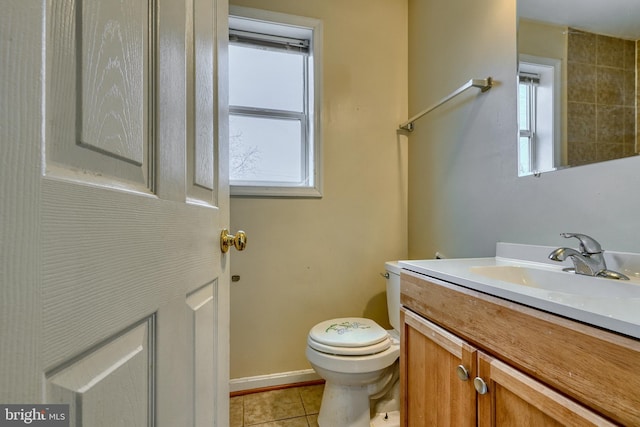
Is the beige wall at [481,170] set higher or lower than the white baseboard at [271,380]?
higher

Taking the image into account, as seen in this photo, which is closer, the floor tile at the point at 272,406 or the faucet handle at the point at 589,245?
the faucet handle at the point at 589,245

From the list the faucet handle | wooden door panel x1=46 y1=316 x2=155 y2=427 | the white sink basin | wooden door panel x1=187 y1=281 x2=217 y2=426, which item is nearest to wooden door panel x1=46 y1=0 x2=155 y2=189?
wooden door panel x1=46 y1=316 x2=155 y2=427

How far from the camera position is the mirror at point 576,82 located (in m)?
0.81

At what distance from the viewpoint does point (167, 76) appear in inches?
17.9

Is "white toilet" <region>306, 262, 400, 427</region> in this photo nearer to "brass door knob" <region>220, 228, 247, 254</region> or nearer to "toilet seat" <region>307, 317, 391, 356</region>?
"toilet seat" <region>307, 317, 391, 356</region>

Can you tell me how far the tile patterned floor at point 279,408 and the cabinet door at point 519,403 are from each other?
0.99 metres

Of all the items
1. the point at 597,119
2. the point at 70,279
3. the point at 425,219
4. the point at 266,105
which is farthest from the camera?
the point at 266,105

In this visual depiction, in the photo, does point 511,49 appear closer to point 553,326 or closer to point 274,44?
point 553,326

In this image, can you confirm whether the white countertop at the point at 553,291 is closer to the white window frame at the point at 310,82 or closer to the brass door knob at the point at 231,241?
the brass door knob at the point at 231,241

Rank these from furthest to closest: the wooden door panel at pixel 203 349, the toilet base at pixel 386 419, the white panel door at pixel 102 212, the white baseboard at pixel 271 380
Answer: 1. the white baseboard at pixel 271 380
2. the toilet base at pixel 386 419
3. the wooden door panel at pixel 203 349
4. the white panel door at pixel 102 212

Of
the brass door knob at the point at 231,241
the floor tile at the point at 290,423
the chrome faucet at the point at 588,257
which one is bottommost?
the floor tile at the point at 290,423

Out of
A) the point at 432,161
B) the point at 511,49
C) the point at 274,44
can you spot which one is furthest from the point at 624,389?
the point at 274,44

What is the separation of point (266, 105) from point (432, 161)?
105 cm

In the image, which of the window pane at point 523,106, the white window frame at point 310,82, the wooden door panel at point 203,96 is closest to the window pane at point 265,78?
the white window frame at point 310,82
